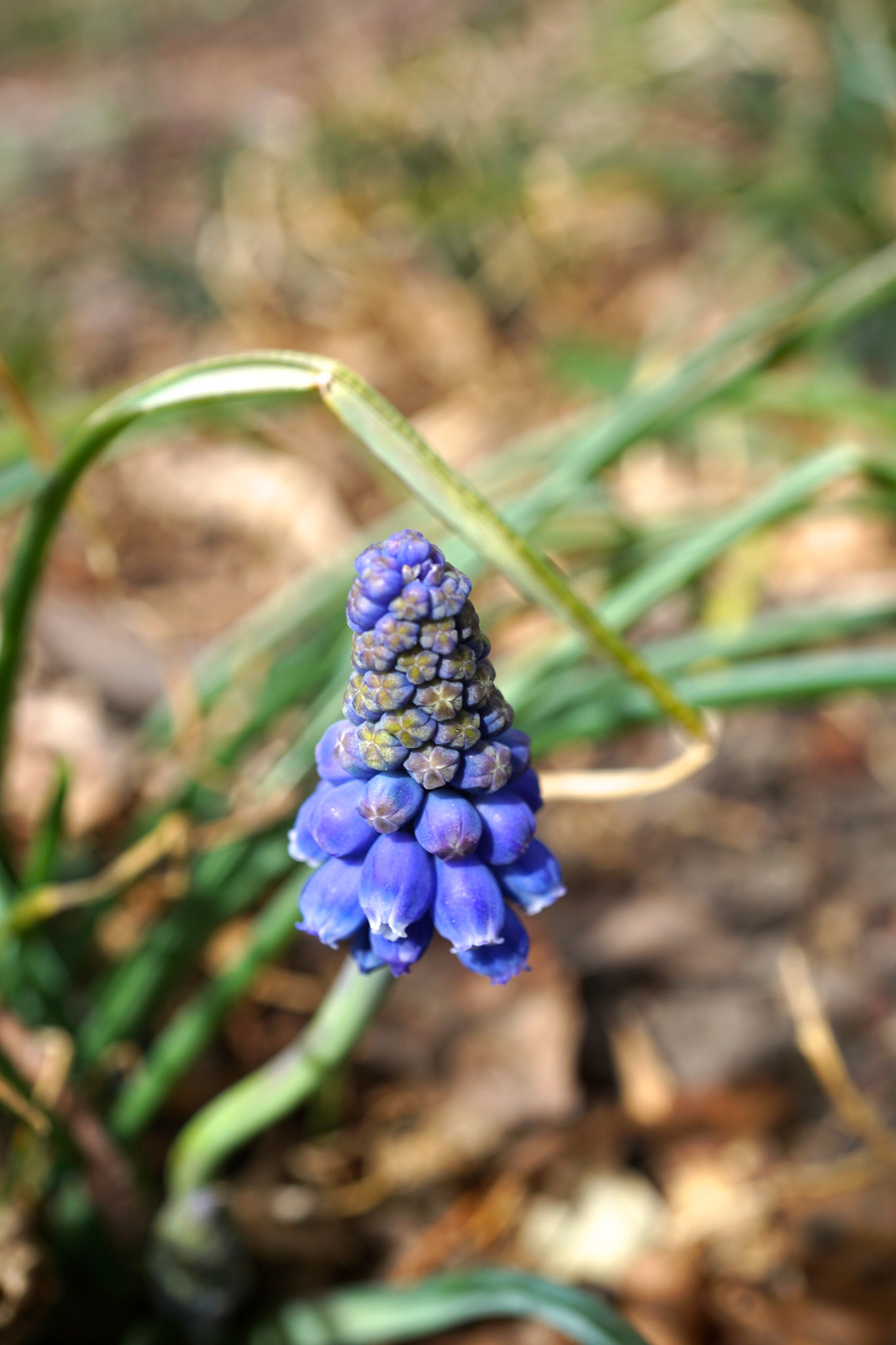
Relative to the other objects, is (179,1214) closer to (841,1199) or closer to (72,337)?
(841,1199)

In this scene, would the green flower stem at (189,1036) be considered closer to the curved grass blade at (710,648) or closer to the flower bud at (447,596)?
the curved grass blade at (710,648)

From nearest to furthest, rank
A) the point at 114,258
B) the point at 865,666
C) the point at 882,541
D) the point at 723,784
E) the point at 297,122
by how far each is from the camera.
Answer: the point at 865,666 → the point at 723,784 → the point at 882,541 → the point at 114,258 → the point at 297,122

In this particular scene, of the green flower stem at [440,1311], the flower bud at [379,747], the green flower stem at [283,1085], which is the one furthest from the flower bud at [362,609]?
the green flower stem at [440,1311]

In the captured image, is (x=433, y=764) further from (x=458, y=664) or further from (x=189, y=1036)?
(x=189, y=1036)

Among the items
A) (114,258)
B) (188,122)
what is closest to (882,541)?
(114,258)

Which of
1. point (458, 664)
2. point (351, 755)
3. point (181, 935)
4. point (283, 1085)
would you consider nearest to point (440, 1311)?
point (283, 1085)
